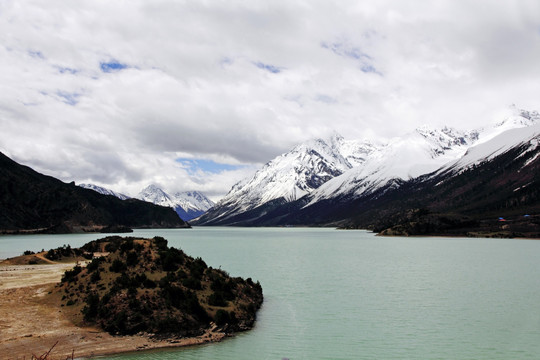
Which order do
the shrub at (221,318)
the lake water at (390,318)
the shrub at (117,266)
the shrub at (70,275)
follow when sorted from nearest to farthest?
the lake water at (390,318) < the shrub at (221,318) < the shrub at (117,266) < the shrub at (70,275)

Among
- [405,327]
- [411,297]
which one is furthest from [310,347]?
[411,297]

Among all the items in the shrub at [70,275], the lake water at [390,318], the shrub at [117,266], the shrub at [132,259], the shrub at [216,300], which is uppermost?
the shrub at [132,259]

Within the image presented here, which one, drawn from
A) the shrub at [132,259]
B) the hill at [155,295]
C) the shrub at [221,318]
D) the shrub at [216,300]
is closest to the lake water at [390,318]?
the shrub at [221,318]

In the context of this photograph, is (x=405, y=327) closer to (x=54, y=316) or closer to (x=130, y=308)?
(x=130, y=308)

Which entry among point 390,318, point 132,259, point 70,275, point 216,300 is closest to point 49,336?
point 216,300

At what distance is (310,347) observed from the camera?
34.5 metres

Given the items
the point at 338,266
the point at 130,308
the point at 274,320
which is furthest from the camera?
the point at 338,266

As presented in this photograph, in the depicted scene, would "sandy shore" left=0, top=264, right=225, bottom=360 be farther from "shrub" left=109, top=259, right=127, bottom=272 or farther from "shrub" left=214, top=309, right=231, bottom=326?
"shrub" left=109, top=259, right=127, bottom=272

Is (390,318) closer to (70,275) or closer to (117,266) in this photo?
(117,266)

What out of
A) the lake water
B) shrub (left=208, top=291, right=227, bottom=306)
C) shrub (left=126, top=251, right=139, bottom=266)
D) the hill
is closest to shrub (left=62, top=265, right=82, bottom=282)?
the hill

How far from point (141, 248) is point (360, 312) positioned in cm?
2908

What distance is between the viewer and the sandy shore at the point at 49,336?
32.6 metres

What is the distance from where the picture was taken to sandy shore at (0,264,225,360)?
107 feet

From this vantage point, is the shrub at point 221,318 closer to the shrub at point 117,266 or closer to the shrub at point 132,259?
the shrub at point 117,266
